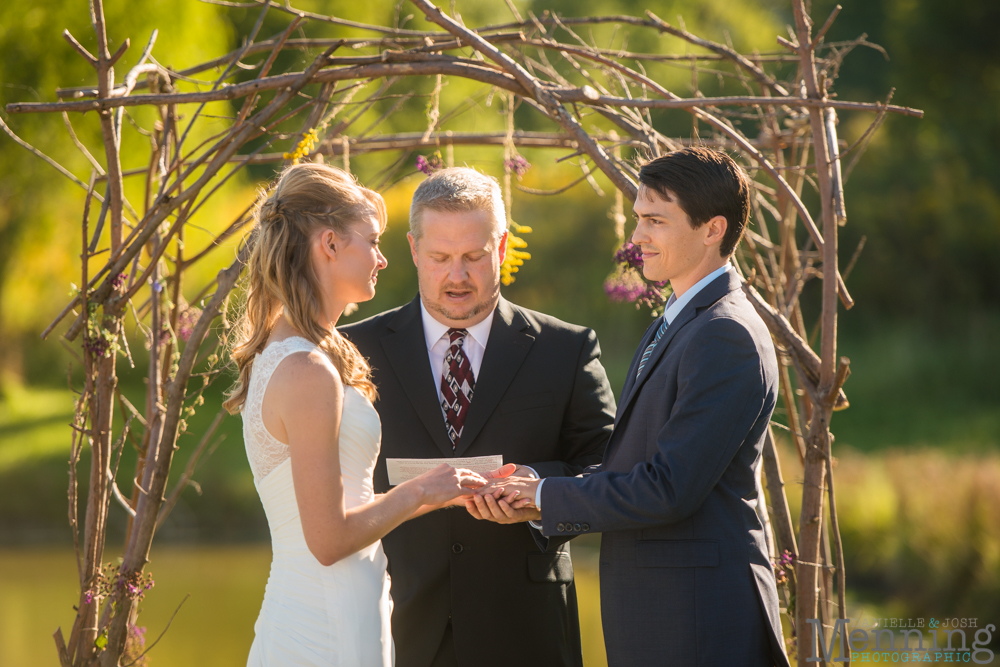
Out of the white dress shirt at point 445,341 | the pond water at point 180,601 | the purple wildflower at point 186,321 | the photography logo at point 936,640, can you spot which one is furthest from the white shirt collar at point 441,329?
the pond water at point 180,601

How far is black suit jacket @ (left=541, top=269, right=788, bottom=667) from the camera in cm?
192

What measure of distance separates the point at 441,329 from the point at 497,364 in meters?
0.22

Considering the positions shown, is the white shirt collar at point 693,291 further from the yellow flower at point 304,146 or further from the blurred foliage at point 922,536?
the blurred foliage at point 922,536

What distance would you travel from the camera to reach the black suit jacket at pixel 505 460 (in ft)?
8.20

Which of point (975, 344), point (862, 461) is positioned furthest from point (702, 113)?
point (975, 344)

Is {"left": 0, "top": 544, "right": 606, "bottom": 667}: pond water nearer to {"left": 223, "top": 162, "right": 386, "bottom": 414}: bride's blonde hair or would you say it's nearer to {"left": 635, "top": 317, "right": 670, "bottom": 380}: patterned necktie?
{"left": 223, "top": 162, "right": 386, "bottom": 414}: bride's blonde hair

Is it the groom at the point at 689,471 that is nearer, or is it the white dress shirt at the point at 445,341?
the groom at the point at 689,471

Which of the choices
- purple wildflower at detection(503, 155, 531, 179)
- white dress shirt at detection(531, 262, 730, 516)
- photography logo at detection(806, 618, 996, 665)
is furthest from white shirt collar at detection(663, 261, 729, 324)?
photography logo at detection(806, 618, 996, 665)

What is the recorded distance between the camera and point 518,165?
3312mm

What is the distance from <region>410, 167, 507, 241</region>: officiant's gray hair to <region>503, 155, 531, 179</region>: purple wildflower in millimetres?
689

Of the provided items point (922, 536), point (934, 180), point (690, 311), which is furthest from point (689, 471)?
point (934, 180)

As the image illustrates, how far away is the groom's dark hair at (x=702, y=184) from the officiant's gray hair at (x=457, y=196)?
0.57m

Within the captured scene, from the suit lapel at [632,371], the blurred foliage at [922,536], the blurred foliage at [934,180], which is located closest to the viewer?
the suit lapel at [632,371]

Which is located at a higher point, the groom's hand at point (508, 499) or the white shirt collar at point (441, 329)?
→ the white shirt collar at point (441, 329)
